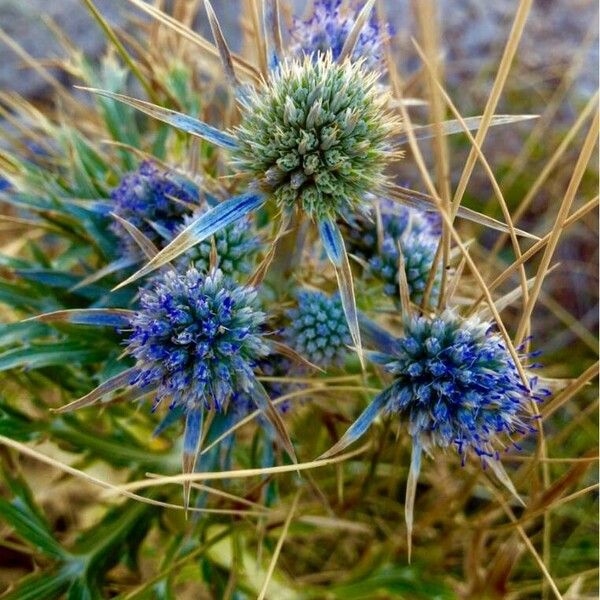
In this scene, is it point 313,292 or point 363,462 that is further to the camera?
point 363,462

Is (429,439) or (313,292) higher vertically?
(313,292)

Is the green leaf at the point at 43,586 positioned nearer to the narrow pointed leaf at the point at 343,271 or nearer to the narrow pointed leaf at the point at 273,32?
the narrow pointed leaf at the point at 343,271

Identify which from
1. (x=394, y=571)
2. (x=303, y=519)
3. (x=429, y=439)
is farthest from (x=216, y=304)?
(x=394, y=571)

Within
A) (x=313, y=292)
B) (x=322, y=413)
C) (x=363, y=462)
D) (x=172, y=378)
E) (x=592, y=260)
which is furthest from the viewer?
(x=592, y=260)

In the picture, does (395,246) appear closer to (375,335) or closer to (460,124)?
(375,335)

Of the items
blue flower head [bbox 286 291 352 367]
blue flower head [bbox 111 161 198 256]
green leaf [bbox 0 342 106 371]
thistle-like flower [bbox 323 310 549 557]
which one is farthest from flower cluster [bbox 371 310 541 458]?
green leaf [bbox 0 342 106 371]

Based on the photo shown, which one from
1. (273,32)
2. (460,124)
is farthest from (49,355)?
(460,124)

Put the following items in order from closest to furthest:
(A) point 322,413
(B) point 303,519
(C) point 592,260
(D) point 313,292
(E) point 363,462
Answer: (D) point 313,292
(A) point 322,413
(B) point 303,519
(E) point 363,462
(C) point 592,260

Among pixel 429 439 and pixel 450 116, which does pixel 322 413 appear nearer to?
pixel 429 439

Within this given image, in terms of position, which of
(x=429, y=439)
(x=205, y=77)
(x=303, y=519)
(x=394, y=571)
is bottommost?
(x=394, y=571)
